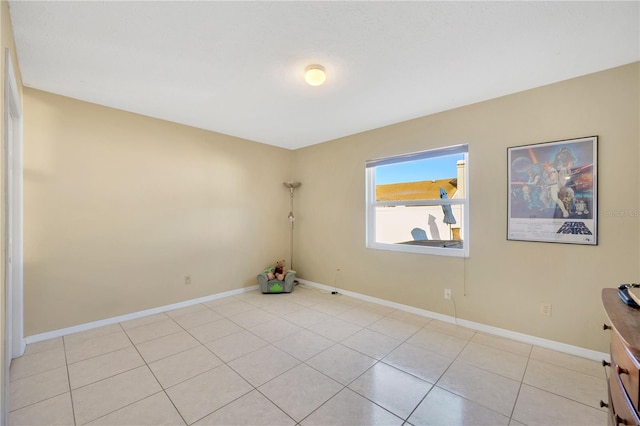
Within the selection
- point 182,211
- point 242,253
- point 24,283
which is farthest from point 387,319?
point 24,283

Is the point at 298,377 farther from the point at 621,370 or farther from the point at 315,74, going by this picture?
the point at 315,74

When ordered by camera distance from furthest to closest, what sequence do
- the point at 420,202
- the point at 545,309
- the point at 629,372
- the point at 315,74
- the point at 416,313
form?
the point at 420,202, the point at 416,313, the point at 545,309, the point at 315,74, the point at 629,372

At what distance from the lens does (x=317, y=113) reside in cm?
312

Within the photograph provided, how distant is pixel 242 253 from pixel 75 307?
196 cm

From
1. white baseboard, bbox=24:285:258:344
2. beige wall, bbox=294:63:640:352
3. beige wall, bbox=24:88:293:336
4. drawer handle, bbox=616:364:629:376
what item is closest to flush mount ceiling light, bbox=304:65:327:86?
beige wall, bbox=294:63:640:352

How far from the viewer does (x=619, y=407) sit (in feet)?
3.40

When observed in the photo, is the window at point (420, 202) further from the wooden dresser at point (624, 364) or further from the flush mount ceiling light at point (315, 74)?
the wooden dresser at point (624, 364)

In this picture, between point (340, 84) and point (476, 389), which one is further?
point (340, 84)

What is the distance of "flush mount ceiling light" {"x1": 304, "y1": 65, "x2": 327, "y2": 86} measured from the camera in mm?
2113

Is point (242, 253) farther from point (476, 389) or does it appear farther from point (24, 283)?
point (476, 389)

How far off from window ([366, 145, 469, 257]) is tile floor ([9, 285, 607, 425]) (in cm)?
98

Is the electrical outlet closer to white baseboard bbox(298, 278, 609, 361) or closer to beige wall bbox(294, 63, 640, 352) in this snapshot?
beige wall bbox(294, 63, 640, 352)

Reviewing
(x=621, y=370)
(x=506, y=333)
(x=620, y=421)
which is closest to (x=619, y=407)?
(x=620, y=421)

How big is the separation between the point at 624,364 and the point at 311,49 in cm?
229
